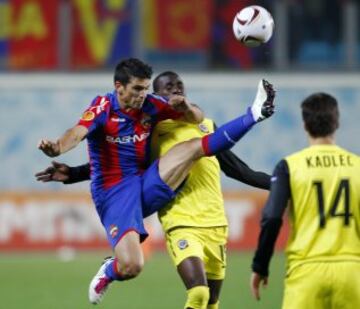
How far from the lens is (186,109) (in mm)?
8664

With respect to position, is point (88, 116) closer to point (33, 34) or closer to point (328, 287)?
point (328, 287)

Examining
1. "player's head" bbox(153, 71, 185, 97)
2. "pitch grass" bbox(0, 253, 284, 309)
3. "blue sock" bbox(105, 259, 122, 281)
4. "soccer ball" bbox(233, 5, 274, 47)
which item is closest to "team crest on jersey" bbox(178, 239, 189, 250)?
"blue sock" bbox(105, 259, 122, 281)

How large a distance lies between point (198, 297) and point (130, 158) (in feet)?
4.13

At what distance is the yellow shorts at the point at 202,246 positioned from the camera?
833 centimetres

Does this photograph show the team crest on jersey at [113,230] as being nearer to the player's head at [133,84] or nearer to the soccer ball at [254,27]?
the player's head at [133,84]

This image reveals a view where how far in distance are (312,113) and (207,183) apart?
2540 millimetres

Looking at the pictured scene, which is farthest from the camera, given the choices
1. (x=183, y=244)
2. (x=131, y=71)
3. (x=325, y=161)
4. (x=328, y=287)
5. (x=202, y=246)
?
(x=131, y=71)

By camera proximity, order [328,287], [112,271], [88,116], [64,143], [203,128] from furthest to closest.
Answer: [203,128], [112,271], [88,116], [64,143], [328,287]

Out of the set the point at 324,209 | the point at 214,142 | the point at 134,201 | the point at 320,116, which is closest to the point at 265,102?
the point at 214,142

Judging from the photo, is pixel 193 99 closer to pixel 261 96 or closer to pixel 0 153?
pixel 0 153

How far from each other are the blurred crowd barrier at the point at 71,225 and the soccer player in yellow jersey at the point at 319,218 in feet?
40.3

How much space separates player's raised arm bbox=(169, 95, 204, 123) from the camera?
8.60m

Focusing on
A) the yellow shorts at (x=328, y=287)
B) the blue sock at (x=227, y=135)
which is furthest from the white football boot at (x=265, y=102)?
the yellow shorts at (x=328, y=287)

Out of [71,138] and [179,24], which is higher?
[71,138]
